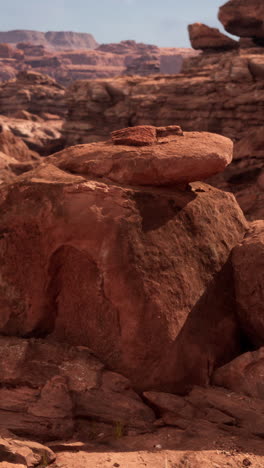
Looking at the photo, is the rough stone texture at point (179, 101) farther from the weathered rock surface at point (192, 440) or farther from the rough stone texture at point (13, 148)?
the weathered rock surface at point (192, 440)

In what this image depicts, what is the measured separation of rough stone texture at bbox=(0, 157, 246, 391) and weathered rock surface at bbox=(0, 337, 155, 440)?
164 millimetres

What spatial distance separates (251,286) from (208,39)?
2982cm

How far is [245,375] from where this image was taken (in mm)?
3523

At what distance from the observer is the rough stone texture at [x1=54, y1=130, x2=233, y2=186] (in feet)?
12.9

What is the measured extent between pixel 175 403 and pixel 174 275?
0.98 meters

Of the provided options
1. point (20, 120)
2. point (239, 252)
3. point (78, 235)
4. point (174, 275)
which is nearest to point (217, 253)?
point (239, 252)

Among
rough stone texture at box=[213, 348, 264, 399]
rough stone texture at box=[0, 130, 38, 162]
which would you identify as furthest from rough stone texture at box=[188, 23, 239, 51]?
rough stone texture at box=[213, 348, 264, 399]

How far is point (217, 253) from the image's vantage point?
4.03 m

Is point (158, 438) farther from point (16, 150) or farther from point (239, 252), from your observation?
point (16, 150)

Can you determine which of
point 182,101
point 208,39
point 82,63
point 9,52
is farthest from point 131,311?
point 82,63

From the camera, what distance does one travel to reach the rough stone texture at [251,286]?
151 inches

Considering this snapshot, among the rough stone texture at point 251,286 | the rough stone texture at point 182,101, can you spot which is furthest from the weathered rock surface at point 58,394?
the rough stone texture at point 182,101

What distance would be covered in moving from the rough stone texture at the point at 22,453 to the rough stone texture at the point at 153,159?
2.18m

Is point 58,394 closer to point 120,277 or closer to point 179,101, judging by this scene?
point 120,277
